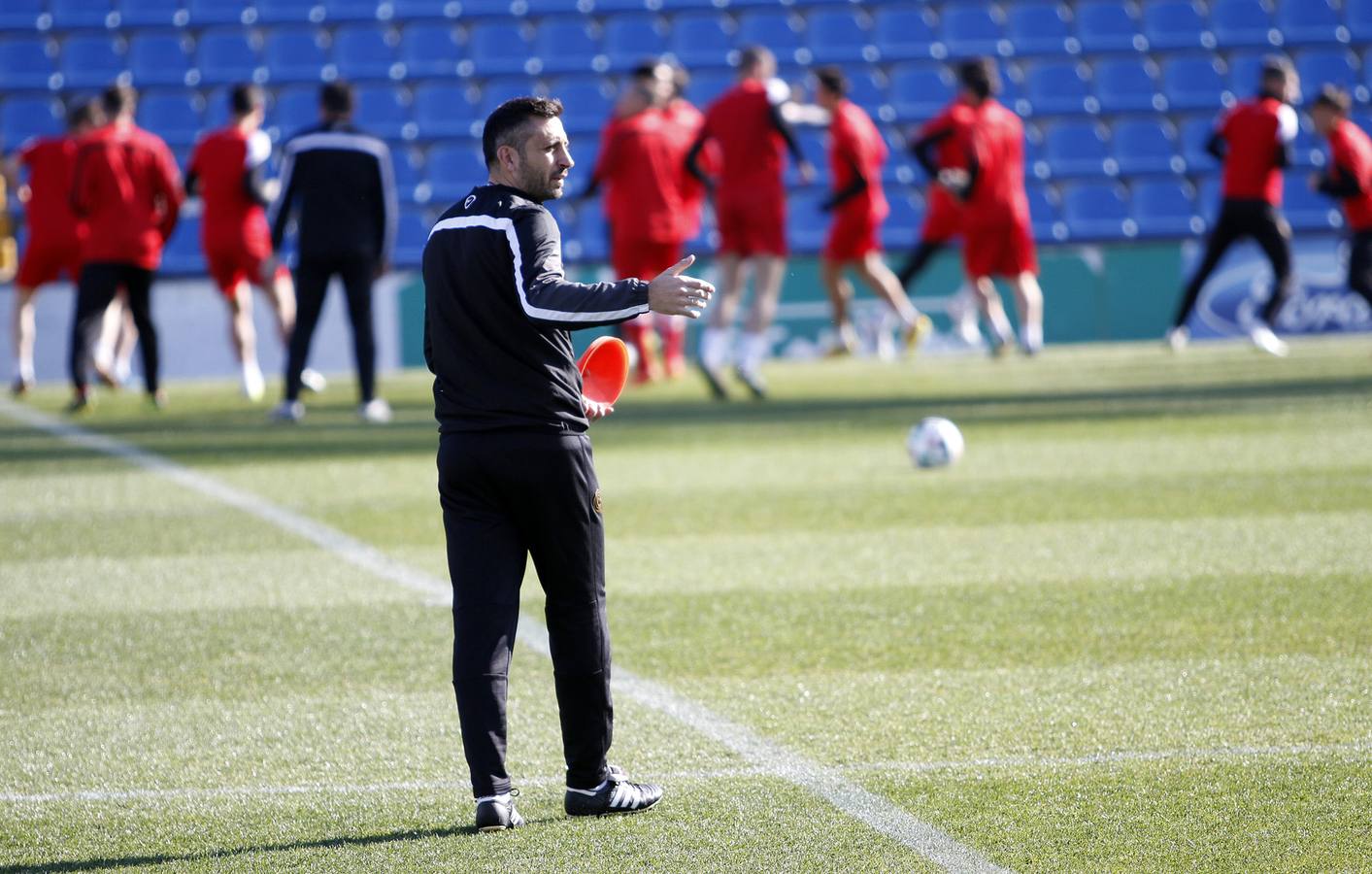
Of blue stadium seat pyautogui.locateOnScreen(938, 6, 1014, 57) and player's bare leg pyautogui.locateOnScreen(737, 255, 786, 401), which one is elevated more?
blue stadium seat pyautogui.locateOnScreen(938, 6, 1014, 57)

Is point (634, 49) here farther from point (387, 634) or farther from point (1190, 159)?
point (387, 634)

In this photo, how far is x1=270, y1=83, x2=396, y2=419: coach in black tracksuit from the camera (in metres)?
A: 12.3

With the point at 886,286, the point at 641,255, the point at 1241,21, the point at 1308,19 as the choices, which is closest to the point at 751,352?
the point at 641,255

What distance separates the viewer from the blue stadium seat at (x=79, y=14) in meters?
22.3

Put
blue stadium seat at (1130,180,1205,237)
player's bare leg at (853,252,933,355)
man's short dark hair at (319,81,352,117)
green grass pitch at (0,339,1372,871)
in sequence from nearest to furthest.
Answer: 1. green grass pitch at (0,339,1372,871)
2. man's short dark hair at (319,81,352,117)
3. player's bare leg at (853,252,933,355)
4. blue stadium seat at (1130,180,1205,237)

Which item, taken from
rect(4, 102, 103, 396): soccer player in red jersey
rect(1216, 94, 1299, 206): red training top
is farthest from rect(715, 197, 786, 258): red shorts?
rect(4, 102, 103, 396): soccer player in red jersey

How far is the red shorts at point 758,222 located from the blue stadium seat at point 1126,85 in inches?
382

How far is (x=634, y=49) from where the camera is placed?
22.6 m

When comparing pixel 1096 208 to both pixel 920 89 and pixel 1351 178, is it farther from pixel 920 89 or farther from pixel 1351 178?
pixel 1351 178

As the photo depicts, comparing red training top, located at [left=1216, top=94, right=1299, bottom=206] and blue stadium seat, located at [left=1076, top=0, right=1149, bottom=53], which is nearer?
red training top, located at [left=1216, top=94, right=1299, bottom=206]

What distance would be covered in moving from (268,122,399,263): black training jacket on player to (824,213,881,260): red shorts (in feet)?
17.7

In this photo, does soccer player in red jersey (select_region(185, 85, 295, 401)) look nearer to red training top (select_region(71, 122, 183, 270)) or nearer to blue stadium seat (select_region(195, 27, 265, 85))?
red training top (select_region(71, 122, 183, 270))

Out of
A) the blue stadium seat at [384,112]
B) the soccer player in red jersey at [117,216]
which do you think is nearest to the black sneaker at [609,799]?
the soccer player in red jersey at [117,216]

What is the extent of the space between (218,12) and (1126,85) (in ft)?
36.5
